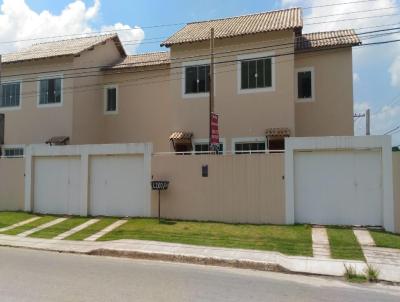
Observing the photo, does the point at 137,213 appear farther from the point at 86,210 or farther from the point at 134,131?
the point at 134,131

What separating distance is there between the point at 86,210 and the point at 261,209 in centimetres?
638

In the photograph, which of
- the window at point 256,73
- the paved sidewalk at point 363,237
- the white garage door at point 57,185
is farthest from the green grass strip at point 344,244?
the white garage door at point 57,185

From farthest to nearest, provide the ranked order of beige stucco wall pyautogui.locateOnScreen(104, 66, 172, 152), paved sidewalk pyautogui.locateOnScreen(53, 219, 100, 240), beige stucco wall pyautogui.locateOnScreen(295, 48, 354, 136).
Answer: beige stucco wall pyautogui.locateOnScreen(104, 66, 172, 152) → beige stucco wall pyautogui.locateOnScreen(295, 48, 354, 136) → paved sidewalk pyautogui.locateOnScreen(53, 219, 100, 240)

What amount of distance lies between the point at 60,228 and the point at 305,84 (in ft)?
41.9

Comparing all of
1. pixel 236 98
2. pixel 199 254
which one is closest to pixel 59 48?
pixel 236 98

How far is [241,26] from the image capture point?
21.0 meters

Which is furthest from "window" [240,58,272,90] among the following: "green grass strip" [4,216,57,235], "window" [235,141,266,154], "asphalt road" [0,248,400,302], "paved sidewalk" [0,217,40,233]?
"asphalt road" [0,248,400,302]

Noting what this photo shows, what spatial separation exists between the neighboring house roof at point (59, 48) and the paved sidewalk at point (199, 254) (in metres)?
13.4

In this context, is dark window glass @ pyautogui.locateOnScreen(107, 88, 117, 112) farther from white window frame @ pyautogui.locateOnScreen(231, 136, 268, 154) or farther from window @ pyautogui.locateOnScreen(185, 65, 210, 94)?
white window frame @ pyautogui.locateOnScreen(231, 136, 268, 154)

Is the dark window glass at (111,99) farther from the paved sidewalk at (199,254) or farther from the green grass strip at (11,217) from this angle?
the paved sidewalk at (199,254)

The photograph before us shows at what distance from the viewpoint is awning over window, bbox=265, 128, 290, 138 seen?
1920 cm

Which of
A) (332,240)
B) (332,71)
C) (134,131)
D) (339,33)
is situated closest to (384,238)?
(332,240)

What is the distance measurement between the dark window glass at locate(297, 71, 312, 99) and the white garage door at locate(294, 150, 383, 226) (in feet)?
26.5

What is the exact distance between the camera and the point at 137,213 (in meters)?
15.5
